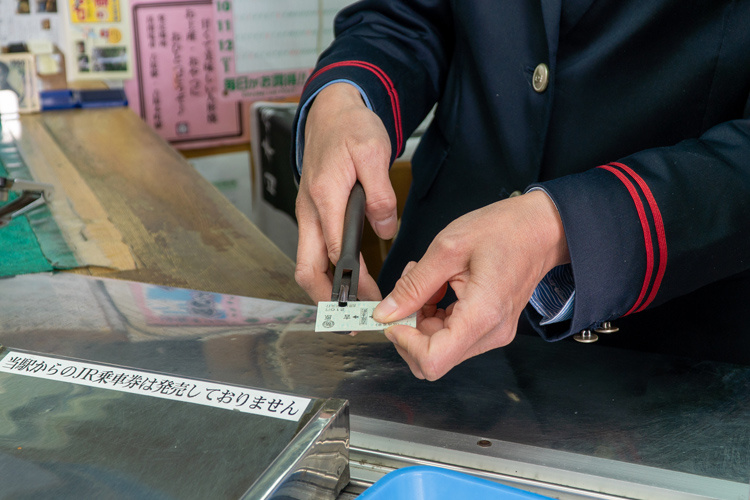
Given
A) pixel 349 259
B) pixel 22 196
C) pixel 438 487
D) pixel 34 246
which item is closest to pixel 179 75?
pixel 22 196

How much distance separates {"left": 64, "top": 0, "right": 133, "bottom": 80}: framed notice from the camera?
7.10ft

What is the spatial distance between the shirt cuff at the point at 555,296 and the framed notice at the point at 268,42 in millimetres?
2115

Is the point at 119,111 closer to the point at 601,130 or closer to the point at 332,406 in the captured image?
the point at 601,130

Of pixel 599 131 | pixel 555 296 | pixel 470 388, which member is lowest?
pixel 470 388

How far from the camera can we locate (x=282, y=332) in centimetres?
81

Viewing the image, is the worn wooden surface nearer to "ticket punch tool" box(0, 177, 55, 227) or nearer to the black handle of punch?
"ticket punch tool" box(0, 177, 55, 227)

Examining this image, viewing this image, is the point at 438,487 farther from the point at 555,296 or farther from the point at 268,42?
the point at 268,42

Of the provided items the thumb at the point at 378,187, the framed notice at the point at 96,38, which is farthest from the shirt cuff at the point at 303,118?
the framed notice at the point at 96,38

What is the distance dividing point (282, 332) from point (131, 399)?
0.25 m

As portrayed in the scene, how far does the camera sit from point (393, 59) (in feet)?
3.18

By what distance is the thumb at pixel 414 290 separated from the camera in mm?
607

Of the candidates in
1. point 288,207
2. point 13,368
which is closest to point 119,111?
point 288,207

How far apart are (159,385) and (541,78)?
0.60 metres

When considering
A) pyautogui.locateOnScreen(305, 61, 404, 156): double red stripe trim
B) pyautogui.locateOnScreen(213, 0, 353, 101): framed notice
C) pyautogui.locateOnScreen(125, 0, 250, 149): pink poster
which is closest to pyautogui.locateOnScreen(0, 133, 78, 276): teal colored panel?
pyautogui.locateOnScreen(305, 61, 404, 156): double red stripe trim
